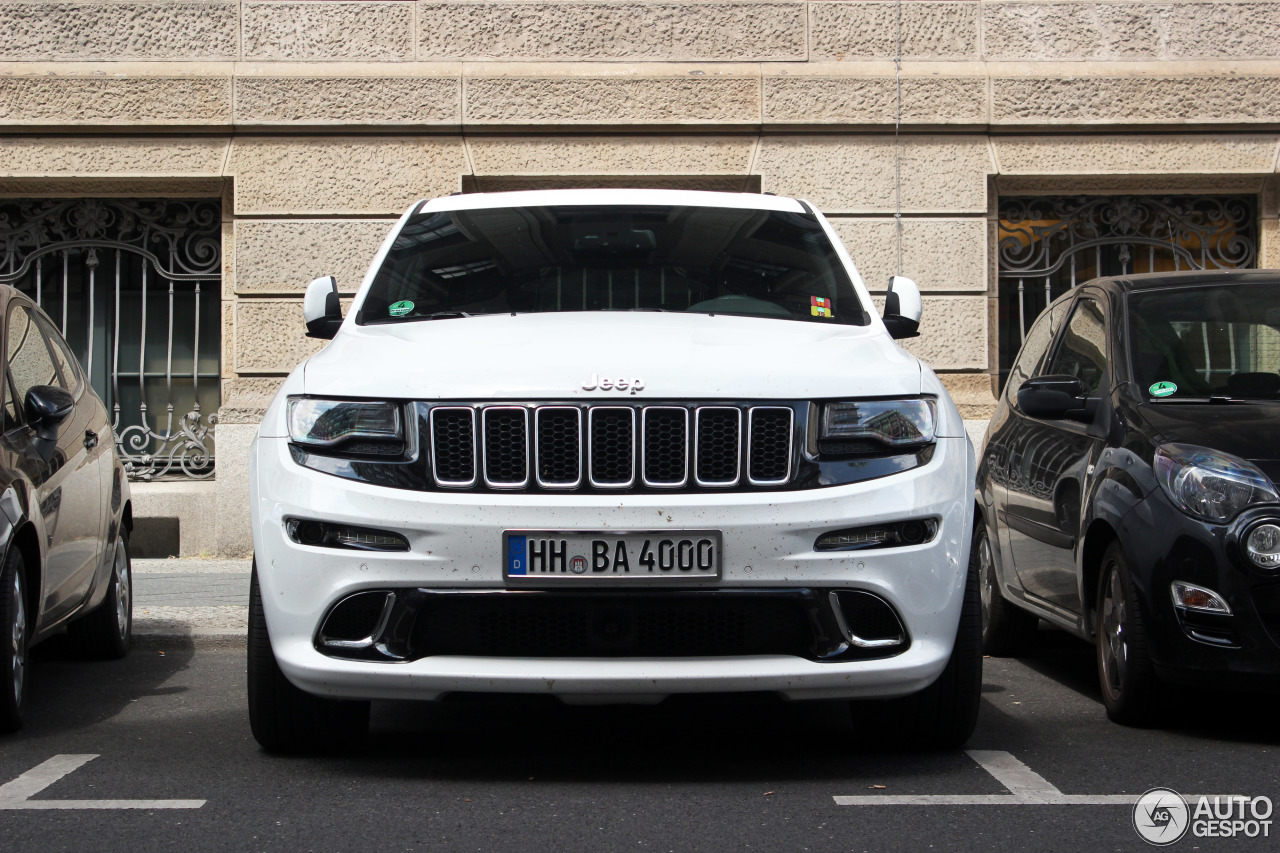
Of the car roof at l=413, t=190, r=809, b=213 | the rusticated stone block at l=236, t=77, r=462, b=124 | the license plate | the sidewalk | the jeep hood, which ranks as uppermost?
the rusticated stone block at l=236, t=77, r=462, b=124

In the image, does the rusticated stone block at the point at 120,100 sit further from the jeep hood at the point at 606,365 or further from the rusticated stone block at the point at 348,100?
the jeep hood at the point at 606,365

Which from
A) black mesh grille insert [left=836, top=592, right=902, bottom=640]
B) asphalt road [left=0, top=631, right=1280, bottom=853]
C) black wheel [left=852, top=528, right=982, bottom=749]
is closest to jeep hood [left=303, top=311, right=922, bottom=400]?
black mesh grille insert [left=836, top=592, right=902, bottom=640]

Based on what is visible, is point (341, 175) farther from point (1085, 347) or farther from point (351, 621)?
point (351, 621)

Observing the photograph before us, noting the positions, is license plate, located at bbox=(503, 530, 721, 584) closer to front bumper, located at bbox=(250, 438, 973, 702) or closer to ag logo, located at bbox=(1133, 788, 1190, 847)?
front bumper, located at bbox=(250, 438, 973, 702)

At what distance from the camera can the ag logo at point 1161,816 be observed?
3816 mm

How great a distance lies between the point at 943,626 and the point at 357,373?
5.71ft

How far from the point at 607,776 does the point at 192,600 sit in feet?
15.3

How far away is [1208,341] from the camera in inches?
230

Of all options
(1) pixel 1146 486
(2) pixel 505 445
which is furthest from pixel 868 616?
(1) pixel 1146 486

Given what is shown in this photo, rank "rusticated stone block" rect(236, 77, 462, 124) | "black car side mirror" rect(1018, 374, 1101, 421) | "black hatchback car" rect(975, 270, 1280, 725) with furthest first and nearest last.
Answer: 1. "rusticated stone block" rect(236, 77, 462, 124)
2. "black car side mirror" rect(1018, 374, 1101, 421)
3. "black hatchback car" rect(975, 270, 1280, 725)

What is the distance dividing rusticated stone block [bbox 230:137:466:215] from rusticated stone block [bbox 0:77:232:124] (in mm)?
413

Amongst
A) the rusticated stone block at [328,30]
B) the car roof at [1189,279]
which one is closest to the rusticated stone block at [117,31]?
the rusticated stone block at [328,30]

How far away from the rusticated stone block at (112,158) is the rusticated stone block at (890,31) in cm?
441

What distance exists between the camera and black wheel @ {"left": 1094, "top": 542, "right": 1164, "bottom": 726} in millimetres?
5098
